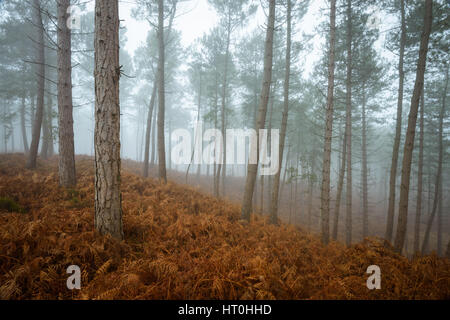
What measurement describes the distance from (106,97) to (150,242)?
3.01 metres

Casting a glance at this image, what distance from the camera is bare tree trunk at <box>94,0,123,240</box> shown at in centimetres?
326

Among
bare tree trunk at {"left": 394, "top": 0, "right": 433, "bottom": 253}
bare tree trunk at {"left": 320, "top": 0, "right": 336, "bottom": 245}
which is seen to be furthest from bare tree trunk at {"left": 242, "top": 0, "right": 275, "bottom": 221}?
bare tree trunk at {"left": 394, "top": 0, "right": 433, "bottom": 253}

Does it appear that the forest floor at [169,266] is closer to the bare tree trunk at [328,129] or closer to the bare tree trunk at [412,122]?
the bare tree trunk at [328,129]

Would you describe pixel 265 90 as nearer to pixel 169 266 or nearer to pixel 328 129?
pixel 328 129

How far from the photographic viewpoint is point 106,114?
10.8 feet

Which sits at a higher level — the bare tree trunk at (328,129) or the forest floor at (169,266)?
the bare tree trunk at (328,129)

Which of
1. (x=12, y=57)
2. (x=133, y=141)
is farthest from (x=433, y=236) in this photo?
(x=133, y=141)

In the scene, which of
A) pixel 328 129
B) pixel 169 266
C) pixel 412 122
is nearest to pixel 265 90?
pixel 328 129

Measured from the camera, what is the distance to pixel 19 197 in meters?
4.96

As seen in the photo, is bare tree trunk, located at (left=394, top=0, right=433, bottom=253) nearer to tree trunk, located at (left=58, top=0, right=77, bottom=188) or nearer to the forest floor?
the forest floor

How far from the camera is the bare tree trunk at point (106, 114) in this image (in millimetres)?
3264

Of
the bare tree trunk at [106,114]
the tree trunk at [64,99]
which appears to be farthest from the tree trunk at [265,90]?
the tree trunk at [64,99]
